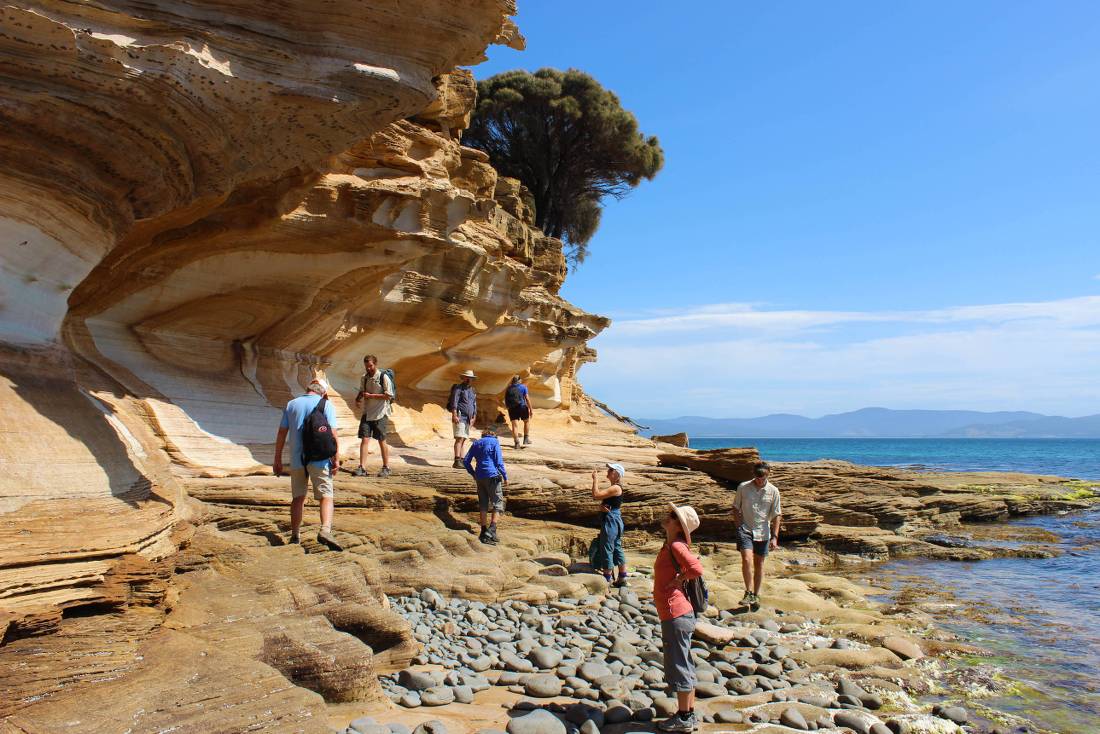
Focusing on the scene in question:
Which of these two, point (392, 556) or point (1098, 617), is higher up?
point (392, 556)

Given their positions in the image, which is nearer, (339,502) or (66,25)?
(66,25)

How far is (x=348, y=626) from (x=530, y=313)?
39.4 ft

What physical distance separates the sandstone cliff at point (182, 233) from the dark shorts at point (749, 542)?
18.8 feet

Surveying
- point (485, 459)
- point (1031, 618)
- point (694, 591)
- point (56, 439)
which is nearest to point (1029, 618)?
point (1031, 618)

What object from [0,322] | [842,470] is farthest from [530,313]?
[0,322]

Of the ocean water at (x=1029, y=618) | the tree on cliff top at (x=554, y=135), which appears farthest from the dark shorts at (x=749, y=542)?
the tree on cliff top at (x=554, y=135)

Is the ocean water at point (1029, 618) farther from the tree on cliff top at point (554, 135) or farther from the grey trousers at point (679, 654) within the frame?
the tree on cliff top at point (554, 135)

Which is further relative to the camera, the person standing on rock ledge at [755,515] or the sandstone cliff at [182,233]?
the person standing on rock ledge at [755,515]

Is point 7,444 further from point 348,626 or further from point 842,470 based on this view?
point 842,470

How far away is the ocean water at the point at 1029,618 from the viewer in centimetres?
679

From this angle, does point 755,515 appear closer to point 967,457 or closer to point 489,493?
point 489,493

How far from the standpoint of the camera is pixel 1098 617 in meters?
9.85

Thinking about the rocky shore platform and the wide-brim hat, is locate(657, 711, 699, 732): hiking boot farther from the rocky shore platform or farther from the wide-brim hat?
the wide-brim hat

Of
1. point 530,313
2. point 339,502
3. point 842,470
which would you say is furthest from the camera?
point 842,470
